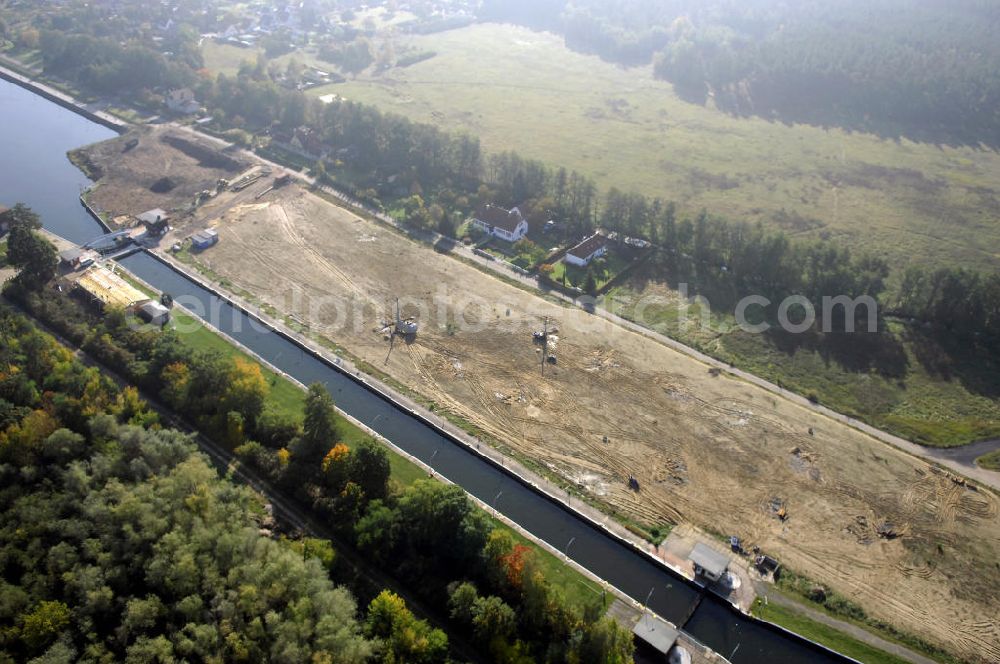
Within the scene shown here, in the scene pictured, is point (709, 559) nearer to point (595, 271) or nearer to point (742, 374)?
point (742, 374)

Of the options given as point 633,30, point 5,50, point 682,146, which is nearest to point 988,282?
point 682,146

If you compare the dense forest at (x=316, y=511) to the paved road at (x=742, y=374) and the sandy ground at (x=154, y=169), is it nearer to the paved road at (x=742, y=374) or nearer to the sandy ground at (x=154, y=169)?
the paved road at (x=742, y=374)

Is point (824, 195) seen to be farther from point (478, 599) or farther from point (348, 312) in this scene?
point (478, 599)

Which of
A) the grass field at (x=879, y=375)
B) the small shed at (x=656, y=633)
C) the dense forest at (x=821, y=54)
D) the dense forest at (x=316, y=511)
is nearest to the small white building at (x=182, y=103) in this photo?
the dense forest at (x=316, y=511)

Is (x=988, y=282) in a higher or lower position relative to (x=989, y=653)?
higher

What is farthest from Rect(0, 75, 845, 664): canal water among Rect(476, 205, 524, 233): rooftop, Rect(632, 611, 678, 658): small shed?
Rect(476, 205, 524, 233): rooftop
